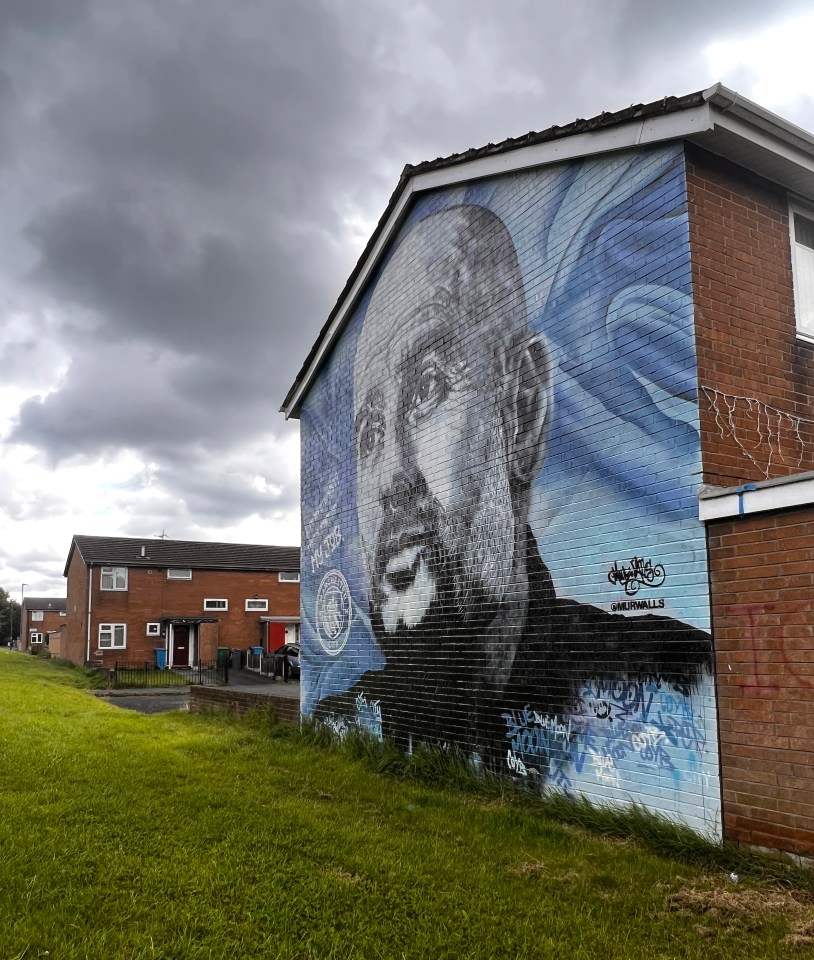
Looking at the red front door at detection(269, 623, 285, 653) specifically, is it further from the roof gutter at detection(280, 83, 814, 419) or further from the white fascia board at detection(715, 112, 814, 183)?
the white fascia board at detection(715, 112, 814, 183)

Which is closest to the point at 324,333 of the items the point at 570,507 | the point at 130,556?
the point at 570,507

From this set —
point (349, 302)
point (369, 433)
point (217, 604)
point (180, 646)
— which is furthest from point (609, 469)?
point (217, 604)

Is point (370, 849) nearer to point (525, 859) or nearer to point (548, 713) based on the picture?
point (525, 859)

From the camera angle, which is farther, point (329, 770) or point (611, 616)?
point (329, 770)

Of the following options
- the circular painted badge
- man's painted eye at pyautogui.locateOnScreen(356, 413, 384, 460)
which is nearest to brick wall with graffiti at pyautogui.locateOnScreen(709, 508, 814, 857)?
man's painted eye at pyautogui.locateOnScreen(356, 413, 384, 460)

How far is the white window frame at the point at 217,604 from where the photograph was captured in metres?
40.4

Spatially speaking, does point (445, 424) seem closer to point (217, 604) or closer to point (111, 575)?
point (111, 575)

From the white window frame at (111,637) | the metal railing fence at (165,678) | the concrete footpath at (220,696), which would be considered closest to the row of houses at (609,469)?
the concrete footpath at (220,696)

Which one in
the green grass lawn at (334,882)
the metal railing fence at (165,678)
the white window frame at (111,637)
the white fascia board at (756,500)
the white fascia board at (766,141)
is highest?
the white fascia board at (766,141)

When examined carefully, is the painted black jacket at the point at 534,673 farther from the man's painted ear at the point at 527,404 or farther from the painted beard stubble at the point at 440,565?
the man's painted ear at the point at 527,404

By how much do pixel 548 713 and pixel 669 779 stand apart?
Answer: 1513 mm

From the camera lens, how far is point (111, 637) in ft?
122

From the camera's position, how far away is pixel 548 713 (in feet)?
24.5
